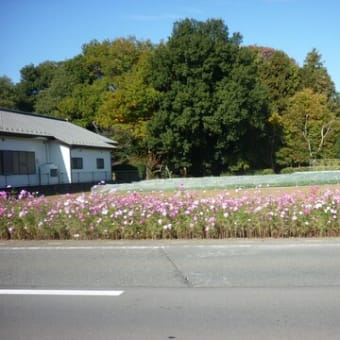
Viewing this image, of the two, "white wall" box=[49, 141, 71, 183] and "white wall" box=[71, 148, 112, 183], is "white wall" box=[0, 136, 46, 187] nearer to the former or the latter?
"white wall" box=[49, 141, 71, 183]

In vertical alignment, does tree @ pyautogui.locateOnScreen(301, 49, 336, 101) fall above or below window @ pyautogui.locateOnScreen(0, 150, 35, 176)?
above

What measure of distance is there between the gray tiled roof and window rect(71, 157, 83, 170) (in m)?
1.30

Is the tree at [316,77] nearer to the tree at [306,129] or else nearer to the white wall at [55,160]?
the tree at [306,129]

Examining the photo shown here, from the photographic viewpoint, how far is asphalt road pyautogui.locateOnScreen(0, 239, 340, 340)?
16.0 feet

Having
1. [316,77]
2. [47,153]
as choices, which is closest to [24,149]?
[47,153]

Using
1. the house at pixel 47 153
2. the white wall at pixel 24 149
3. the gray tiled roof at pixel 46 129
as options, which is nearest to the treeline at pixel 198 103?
the gray tiled roof at pixel 46 129

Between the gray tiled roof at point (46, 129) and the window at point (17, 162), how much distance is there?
148cm

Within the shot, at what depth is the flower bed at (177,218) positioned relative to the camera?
A: 10711 millimetres

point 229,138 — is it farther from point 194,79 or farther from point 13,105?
point 13,105

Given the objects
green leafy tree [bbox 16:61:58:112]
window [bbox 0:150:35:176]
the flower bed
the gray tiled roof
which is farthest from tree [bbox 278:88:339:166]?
the flower bed

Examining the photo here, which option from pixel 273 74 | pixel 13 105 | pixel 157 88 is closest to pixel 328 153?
pixel 273 74

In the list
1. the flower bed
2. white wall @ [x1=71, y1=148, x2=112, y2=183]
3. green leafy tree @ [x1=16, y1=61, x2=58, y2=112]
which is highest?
green leafy tree @ [x1=16, y1=61, x2=58, y2=112]

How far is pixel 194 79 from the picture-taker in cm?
4644

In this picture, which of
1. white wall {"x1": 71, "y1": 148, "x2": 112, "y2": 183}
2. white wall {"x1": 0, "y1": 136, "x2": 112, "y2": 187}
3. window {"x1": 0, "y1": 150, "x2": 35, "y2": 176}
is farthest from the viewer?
white wall {"x1": 71, "y1": 148, "x2": 112, "y2": 183}
